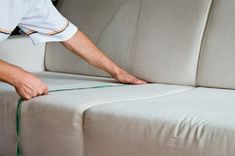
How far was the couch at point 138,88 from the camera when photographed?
129 cm

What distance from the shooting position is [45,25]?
1898 mm

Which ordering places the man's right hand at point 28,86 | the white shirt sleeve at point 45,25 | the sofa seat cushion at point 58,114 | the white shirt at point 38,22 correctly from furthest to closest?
1. the white shirt sleeve at point 45,25
2. the white shirt at point 38,22
3. the man's right hand at point 28,86
4. the sofa seat cushion at point 58,114

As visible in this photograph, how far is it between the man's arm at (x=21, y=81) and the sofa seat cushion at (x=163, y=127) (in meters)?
0.27

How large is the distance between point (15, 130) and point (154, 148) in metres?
0.62

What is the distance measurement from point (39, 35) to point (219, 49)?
721mm

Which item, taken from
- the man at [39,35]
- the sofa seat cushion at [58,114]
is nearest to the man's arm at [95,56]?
the man at [39,35]

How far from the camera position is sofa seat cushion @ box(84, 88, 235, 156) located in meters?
1.20

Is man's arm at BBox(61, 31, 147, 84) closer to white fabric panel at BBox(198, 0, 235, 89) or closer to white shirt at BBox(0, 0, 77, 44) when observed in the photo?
white shirt at BBox(0, 0, 77, 44)

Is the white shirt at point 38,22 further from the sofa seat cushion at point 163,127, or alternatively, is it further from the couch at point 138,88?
the sofa seat cushion at point 163,127

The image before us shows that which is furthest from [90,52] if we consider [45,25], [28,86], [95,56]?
[28,86]

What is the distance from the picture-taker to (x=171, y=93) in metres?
1.71

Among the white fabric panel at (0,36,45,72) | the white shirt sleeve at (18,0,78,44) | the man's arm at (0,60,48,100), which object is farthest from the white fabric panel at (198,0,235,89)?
the white fabric panel at (0,36,45,72)

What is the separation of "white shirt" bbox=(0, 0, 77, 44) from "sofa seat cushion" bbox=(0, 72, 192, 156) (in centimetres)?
21

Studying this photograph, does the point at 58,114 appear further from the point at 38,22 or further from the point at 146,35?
the point at 146,35
